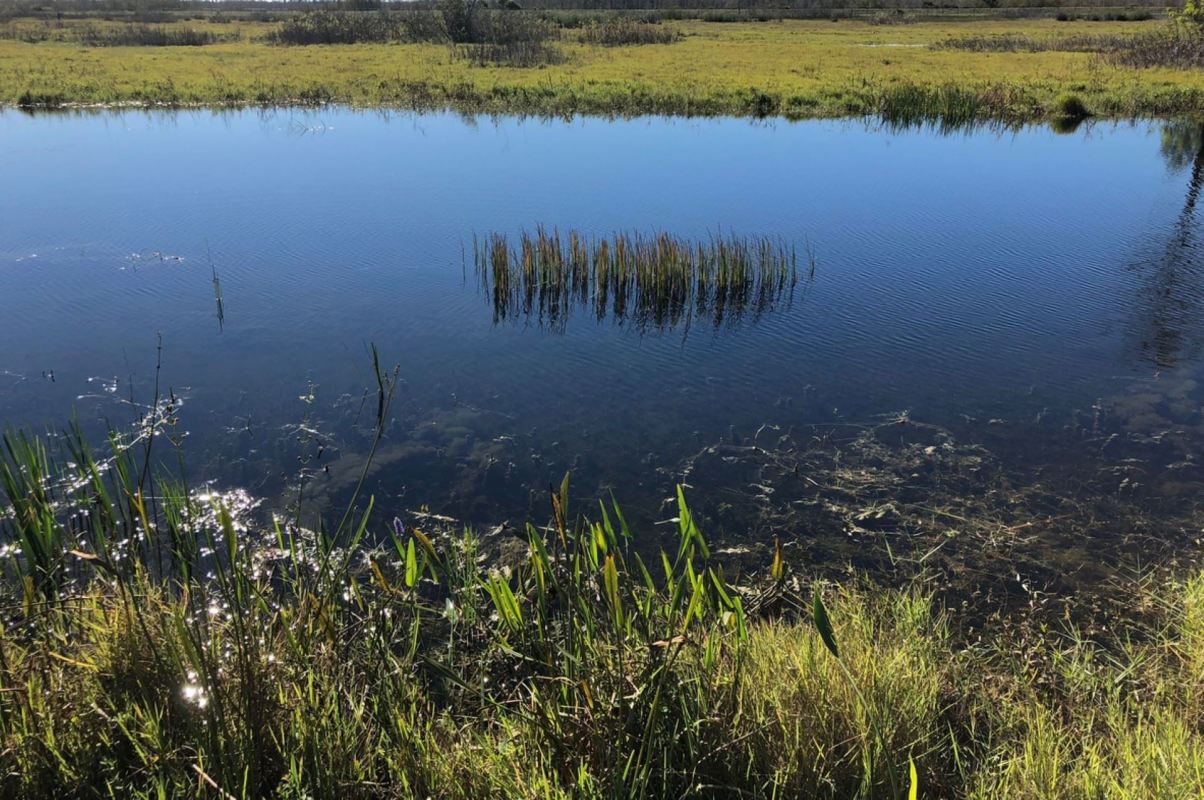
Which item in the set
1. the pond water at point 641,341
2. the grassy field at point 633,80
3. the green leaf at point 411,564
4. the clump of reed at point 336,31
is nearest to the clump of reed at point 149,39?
the grassy field at point 633,80

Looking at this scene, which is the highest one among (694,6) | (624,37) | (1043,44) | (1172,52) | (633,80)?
(694,6)

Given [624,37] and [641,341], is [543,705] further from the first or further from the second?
[624,37]

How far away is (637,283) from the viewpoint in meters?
9.49

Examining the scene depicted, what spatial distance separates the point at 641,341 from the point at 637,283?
1.29 metres

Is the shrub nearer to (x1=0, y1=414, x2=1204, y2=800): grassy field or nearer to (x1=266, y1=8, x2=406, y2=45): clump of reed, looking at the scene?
(x1=0, y1=414, x2=1204, y2=800): grassy field

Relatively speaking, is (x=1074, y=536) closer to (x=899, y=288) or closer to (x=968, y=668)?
(x=968, y=668)

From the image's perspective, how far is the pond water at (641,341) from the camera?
5879mm

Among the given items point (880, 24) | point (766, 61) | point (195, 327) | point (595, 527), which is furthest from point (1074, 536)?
point (880, 24)

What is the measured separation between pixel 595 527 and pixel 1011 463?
15.2 ft

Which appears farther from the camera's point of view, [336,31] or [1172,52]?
[336,31]

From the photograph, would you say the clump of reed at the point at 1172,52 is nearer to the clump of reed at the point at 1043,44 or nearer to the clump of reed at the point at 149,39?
the clump of reed at the point at 1043,44

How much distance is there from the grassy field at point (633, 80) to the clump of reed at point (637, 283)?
14.8 meters

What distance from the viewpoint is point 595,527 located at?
249 centimetres

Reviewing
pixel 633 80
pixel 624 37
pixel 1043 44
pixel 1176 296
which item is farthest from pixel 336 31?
pixel 1176 296
